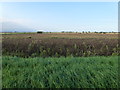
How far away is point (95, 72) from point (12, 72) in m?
2.47

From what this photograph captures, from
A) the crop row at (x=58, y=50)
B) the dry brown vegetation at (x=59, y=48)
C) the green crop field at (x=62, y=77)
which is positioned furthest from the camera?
the dry brown vegetation at (x=59, y=48)

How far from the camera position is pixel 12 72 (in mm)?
3736

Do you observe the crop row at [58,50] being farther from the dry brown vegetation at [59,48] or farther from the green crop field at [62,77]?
the green crop field at [62,77]

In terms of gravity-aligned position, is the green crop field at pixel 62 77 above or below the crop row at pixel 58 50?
→ below

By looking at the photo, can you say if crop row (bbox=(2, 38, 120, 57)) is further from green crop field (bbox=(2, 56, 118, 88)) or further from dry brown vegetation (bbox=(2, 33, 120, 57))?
green crop field (bbox=(2, 56, 118, 88))

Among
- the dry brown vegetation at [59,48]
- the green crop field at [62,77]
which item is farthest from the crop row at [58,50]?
the green crop field at [62,77]

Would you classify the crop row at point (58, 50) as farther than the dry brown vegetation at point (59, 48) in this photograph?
No

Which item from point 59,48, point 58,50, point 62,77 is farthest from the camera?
point 59,48

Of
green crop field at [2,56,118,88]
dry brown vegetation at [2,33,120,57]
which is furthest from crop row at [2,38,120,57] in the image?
green crop field at [2,56,118,88]

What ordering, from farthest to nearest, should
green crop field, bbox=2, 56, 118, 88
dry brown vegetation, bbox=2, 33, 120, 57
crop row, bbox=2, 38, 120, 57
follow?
dry brown vegetation, bbox=2, 33, 120, 57 → crop row, bbox=2, 38, 120, 57 → green crop field, bbox=2, 56, 118, 88

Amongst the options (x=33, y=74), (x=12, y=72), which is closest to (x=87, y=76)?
(x=33, y=74)

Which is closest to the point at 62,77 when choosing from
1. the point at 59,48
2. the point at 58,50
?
the point at 58,50

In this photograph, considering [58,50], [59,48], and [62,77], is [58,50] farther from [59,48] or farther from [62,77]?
[62,77]

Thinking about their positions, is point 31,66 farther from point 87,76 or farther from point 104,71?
point 104,71
